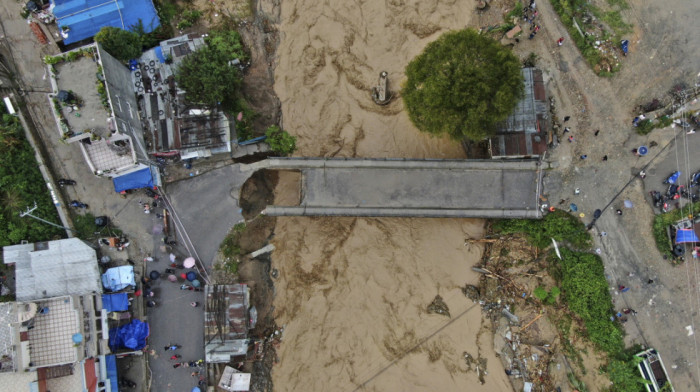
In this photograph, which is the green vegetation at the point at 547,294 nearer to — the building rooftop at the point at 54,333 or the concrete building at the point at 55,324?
the concrete building at the point at 55,324

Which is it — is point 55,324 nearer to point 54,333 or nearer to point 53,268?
point 54,333

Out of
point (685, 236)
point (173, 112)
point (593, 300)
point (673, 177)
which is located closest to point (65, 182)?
point (173, 112)

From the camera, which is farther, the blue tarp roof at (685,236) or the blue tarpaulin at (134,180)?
the blue tarpaulin at (134,180)

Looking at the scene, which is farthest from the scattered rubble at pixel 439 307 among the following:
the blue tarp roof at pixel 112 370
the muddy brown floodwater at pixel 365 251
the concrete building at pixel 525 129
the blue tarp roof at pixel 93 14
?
the blue tarp roof at pixel 93 14

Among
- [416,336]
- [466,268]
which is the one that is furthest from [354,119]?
[416,336]

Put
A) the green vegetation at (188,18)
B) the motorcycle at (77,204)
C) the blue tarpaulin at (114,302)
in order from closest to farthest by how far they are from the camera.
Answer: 1. the blue tarpaulin at (114,302)
2. the motorcycle at (77,204)
3. the green vegetation at (188,18)

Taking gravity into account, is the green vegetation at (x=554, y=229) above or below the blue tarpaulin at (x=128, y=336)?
above
